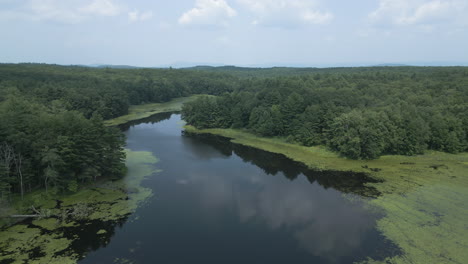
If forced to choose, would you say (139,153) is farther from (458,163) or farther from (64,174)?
(458,163)

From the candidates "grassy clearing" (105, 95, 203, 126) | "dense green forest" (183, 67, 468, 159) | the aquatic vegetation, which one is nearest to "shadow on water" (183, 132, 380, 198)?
"dense green forest" (183, 67, 468, 159)

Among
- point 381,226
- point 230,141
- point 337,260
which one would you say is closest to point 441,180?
point 381,226

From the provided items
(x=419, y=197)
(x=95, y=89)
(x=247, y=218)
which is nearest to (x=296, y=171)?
(x=419, y=197)

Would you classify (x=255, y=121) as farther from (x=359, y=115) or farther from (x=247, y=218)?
(x=247, y=218)

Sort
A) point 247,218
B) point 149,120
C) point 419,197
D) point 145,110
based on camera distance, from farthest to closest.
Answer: point 145,110
point 149,120
point 419,197
point 247,218

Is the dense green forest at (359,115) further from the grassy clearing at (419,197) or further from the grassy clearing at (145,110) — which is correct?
the grassy clearing at (145,110)

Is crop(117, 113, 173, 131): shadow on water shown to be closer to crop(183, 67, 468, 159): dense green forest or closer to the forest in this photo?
the forest

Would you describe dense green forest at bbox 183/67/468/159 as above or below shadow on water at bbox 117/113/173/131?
above
